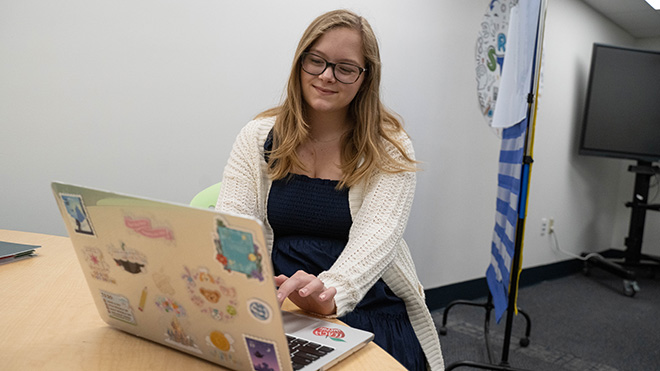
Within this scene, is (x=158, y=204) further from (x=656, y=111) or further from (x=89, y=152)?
(x=656, y=111)

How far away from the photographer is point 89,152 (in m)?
1.73

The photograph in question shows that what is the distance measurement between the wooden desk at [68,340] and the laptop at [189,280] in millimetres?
19

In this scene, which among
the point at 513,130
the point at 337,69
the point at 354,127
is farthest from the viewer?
the point at 513,130

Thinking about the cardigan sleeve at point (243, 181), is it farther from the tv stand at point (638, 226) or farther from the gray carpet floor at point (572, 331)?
the tv stand at point (638, 226)

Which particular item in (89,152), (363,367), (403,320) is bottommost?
(403,320)

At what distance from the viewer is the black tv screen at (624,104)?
4070 mm

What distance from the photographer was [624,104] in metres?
4.11

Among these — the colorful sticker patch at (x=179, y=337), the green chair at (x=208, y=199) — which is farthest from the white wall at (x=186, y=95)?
the colorful sticker patch at (x=179, y=337)

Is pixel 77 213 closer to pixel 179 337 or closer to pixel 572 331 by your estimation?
pixel 179 337

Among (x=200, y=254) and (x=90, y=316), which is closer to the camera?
(x=200, y=254)

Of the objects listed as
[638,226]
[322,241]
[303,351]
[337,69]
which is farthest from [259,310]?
[638,226]

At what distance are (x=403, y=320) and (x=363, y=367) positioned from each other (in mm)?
562

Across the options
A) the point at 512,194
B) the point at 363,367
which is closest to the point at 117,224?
the point at 363,367

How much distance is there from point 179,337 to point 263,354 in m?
0.15
